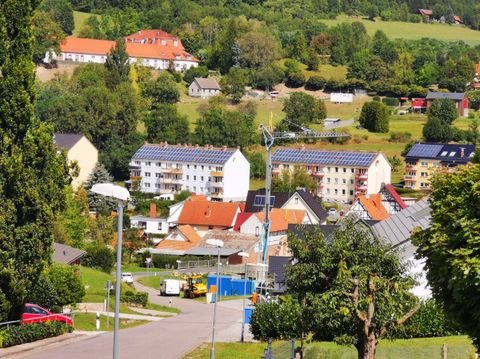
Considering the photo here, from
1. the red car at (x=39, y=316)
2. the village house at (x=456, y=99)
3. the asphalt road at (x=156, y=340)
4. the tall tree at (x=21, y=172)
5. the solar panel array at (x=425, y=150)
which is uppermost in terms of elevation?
the village house at (x=456, y=99)

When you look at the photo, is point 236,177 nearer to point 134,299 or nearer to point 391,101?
point 391,101

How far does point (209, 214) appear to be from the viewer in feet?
328

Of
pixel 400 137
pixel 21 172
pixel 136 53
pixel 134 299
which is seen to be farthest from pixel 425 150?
pixel 21 172

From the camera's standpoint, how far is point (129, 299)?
172 feet

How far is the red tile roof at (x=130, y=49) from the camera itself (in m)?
177

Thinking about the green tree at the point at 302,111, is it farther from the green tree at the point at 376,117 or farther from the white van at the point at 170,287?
the white van at the point at 170,287

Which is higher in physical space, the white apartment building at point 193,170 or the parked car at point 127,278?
the white apartment building at point 193,170

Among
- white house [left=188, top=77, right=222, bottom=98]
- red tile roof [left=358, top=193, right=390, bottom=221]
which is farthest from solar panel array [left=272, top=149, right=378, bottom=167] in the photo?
white house [left=188, top=77, right=222, bottom=98]

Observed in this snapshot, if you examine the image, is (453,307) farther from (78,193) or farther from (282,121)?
(282,121)

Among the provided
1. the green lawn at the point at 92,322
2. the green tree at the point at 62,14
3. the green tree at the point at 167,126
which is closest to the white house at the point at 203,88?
the green tree at the point at 167,126

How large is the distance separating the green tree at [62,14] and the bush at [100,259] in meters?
125

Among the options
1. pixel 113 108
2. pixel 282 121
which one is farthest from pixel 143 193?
pixel 282 121

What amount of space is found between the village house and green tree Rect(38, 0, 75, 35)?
67.6 m

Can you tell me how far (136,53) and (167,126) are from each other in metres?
45.2
